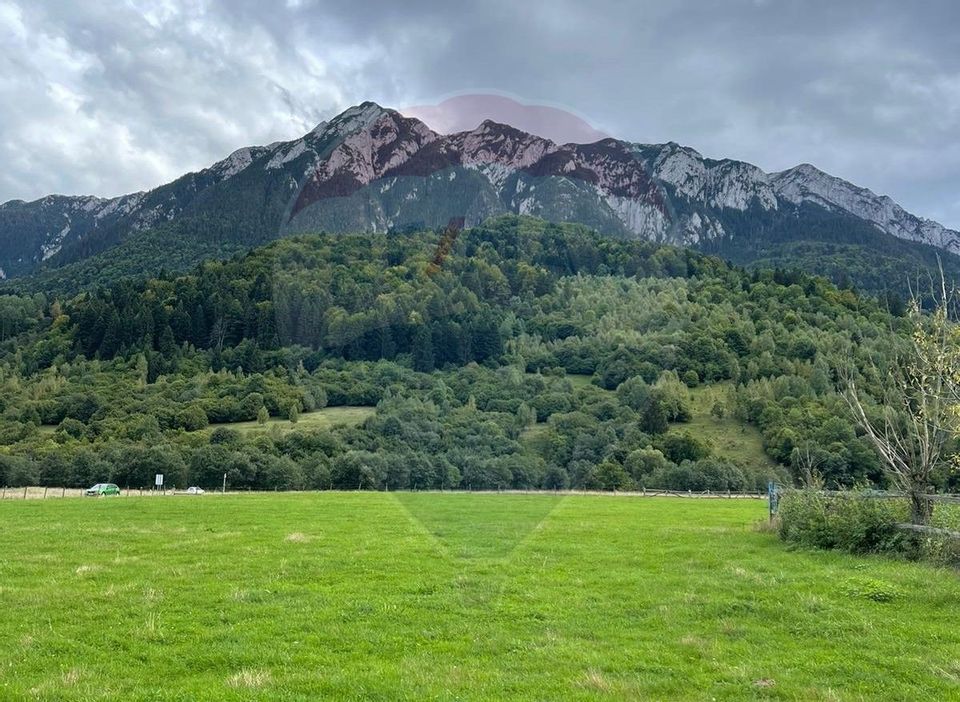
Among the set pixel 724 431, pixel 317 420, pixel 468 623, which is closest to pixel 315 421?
pixel 317 420

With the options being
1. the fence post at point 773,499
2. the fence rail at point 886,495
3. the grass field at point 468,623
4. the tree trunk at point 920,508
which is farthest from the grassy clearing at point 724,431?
the grass field at point 468,623

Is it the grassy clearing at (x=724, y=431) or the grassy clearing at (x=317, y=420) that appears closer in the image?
the grassy clearing at (x=724, y=431)

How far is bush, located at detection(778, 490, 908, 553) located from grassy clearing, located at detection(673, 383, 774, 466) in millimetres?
104501

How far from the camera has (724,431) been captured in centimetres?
13550

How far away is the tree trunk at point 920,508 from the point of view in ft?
64.3

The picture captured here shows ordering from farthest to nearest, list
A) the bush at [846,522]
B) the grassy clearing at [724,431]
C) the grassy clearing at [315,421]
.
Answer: the grassy clearing at [315,421], the grassy clearing at [724,431], the bush at [846,522]

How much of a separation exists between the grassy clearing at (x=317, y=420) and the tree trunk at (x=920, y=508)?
395 ft

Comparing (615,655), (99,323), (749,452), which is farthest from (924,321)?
(99,323)

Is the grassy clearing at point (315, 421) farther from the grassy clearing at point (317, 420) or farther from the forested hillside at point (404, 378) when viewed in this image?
the forested hillside at point (404, 378)

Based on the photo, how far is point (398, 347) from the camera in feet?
563

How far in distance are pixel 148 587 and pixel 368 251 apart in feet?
553

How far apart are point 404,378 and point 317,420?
28692 millimetres

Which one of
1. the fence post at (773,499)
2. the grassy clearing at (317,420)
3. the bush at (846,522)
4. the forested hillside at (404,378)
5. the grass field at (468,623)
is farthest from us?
the grassy clearing at (317,420)

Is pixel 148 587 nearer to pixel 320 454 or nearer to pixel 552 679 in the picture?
pixel 552 679
